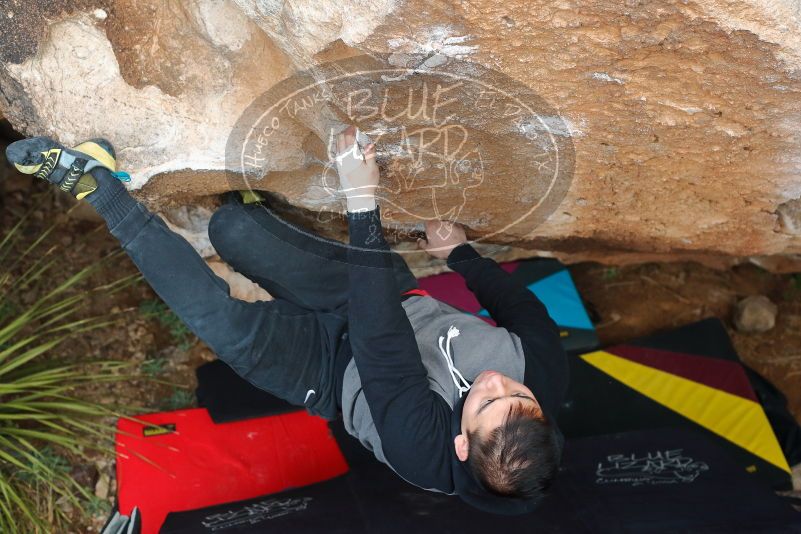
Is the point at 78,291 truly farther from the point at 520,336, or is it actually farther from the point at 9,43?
the point at 520,336

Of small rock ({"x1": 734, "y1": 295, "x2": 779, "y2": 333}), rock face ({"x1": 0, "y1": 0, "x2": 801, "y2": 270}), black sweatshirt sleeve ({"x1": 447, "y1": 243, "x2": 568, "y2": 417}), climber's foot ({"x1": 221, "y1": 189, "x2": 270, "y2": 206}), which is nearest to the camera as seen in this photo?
rock face ({"x1": 0, "y1": 0, "x2": 801, "y2": 270})

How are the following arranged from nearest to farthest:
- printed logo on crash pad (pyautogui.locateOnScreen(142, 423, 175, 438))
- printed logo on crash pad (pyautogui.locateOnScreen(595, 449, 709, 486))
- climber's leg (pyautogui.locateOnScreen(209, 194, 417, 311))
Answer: climber's leg (pyautogui.locateOnScreen(209, 194, 417, 311)) → printed logo on crash pad (pyautogui.locateOnScreen(595, 449, 709, 486)) → printed logo on crash pad (pyautogui.locateOnScreen(142, 423, 175, 438))

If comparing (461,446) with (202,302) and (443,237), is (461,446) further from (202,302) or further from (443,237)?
(443,237)

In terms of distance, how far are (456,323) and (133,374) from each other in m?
1.58

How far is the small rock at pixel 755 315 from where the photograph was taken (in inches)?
137

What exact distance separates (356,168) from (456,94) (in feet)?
0.92

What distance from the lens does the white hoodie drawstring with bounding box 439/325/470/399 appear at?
1619mm

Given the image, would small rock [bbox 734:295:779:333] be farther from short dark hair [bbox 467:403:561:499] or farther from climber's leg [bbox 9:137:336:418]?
climber's leg [bbox 9:137:336:418]

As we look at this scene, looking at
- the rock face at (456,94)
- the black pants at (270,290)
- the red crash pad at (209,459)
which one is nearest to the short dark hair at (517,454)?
the black pants at (270,290)

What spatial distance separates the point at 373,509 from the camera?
227 centimetres

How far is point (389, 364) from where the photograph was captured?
153 cm

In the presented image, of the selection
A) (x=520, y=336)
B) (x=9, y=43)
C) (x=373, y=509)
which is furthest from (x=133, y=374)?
(x=520, y=336)

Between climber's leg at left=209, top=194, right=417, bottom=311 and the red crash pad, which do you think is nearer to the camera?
climber's leg at left=209, top=194, right=417, bottom=311

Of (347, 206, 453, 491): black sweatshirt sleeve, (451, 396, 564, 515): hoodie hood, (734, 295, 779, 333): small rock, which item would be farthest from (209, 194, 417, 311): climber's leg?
(734, 295, 779, 333): small rock
